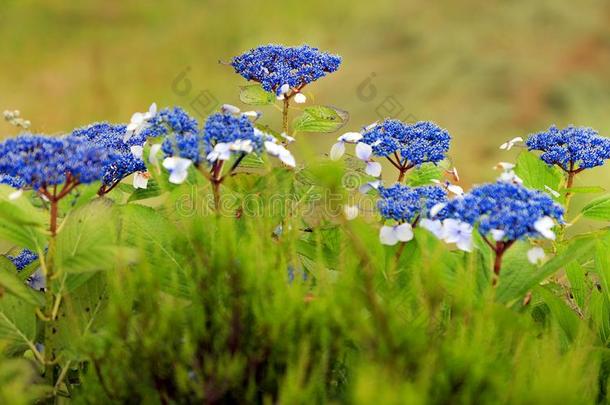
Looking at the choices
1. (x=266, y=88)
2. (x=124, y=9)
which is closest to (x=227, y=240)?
(x=266, y=88)

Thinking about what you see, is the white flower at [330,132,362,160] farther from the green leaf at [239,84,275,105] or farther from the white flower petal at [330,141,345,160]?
the green leaf at [239,84,275,105]

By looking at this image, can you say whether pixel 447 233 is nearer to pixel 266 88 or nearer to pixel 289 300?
pixel 289 300

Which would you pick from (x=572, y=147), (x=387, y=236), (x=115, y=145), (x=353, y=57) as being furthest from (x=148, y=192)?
(x=353, y=57)

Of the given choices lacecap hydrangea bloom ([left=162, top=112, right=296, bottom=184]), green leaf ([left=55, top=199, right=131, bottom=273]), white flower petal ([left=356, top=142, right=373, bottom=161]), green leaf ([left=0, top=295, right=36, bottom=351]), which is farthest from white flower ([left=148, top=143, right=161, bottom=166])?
white flower petal ([left=356, top=142, right=373, bottom=161])

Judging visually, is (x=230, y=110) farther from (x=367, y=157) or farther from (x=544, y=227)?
(x=544, y=227)
